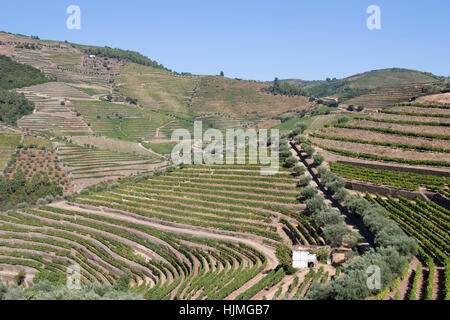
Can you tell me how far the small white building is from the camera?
30.5 meters

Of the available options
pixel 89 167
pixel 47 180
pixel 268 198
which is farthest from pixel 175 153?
pixel 268 198

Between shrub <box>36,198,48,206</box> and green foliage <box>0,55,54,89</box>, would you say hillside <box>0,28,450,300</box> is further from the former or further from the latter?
green foliage <box>0,55,54,89</box>

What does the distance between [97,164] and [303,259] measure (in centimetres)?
6093

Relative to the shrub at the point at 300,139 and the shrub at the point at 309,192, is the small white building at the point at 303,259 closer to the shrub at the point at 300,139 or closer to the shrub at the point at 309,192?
the shrub at the point at 309,192

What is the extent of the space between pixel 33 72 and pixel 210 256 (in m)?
149

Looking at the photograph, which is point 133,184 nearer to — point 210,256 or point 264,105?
point 210,256

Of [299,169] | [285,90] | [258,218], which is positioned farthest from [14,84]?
[258,218]

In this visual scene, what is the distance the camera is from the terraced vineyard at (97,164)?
75438 millimetres

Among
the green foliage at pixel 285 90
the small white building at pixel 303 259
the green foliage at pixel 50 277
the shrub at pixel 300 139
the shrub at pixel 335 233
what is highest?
the green foliage at pixel 285 90

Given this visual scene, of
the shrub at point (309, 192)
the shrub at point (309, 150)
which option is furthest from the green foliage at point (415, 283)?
the shrub at point (309, 150)

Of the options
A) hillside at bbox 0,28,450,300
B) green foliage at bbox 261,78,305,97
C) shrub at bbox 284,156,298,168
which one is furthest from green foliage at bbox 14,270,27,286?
green foliage at bbox 261,78,305,97

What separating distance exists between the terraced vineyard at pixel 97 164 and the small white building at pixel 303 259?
52.4 m

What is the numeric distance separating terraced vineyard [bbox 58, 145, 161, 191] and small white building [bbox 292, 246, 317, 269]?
52.4 meters

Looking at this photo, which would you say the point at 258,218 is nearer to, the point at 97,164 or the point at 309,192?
the point at 309,192
